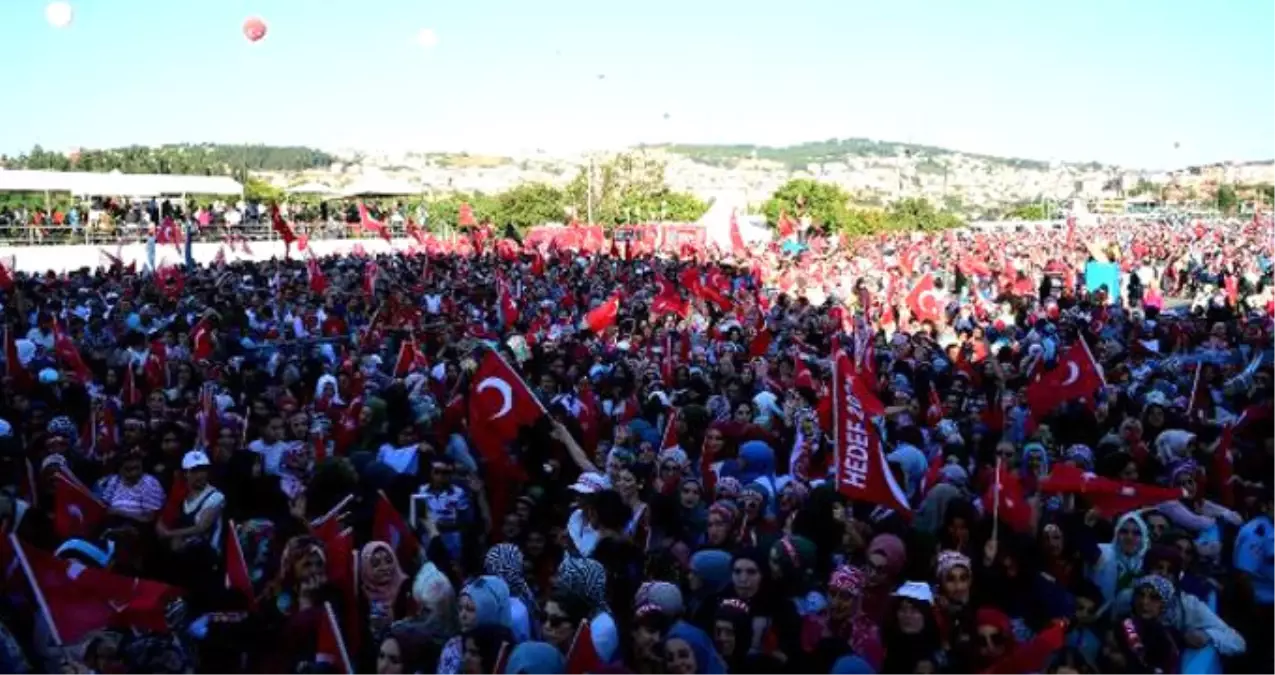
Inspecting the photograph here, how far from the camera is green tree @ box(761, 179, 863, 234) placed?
75000mm

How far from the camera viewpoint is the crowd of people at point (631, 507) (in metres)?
5.28

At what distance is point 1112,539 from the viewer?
661cm

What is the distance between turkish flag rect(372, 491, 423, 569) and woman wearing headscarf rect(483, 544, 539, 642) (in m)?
0.81

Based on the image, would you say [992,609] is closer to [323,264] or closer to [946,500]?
[946,500]

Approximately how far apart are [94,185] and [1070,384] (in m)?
37.2

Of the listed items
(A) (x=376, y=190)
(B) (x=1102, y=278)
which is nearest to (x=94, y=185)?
(A) (x=376, y=190)

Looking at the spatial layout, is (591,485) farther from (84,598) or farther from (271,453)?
(271,453)

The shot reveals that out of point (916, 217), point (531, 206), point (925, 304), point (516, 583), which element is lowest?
point (916, 217)

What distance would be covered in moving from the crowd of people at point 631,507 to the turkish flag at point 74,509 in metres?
0.02

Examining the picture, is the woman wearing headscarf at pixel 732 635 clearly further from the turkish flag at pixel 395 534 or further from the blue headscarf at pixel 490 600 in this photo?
the turkish flag at pixel 395 534

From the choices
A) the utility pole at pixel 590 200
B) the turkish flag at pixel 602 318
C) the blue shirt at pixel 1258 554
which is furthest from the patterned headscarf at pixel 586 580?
the utility pole at pixel 590 200

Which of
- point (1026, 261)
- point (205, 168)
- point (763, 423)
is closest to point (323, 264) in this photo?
point (1026, 261)

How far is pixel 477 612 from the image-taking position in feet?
16.7

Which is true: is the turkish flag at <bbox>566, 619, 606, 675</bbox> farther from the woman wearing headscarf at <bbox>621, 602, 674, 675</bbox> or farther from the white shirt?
the white shirt
